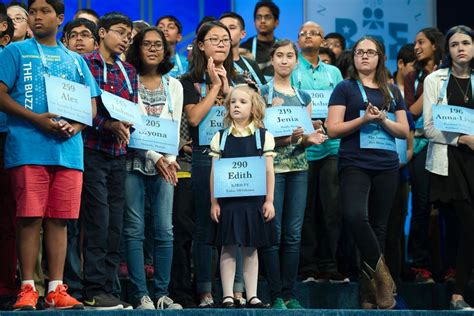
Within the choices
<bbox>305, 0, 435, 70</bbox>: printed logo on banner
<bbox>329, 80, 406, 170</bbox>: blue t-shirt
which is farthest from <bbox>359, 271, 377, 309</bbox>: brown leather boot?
<bbox>305, 0, 435, 70</bbox>: printed logo on banner

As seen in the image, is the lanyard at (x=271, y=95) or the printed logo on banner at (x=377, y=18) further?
the printed logo on banner at (x=377, y=18)

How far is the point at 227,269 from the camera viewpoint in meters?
6.41

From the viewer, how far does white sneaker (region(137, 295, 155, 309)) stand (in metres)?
6.32

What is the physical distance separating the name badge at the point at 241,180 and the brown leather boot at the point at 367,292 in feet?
3.20

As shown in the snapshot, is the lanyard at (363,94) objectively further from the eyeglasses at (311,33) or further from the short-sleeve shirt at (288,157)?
the eyeglasses at (311,33)

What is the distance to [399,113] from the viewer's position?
712 cm

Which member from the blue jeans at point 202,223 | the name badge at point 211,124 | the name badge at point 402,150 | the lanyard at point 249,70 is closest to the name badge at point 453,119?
the name badge at point 402,150

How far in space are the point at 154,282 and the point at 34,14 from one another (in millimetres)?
1784

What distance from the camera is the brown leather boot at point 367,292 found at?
6902 mm

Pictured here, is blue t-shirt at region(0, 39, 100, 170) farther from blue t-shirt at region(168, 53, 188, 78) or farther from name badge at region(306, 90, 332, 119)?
name badge at region(306, 90, 332, 119)

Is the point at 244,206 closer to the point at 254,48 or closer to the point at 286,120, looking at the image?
the point at 286,120

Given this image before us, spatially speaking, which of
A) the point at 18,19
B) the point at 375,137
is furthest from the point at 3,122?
the point at 375,137

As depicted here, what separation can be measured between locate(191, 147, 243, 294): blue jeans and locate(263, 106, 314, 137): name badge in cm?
46

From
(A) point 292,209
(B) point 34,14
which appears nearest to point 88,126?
(B) point 34,14
